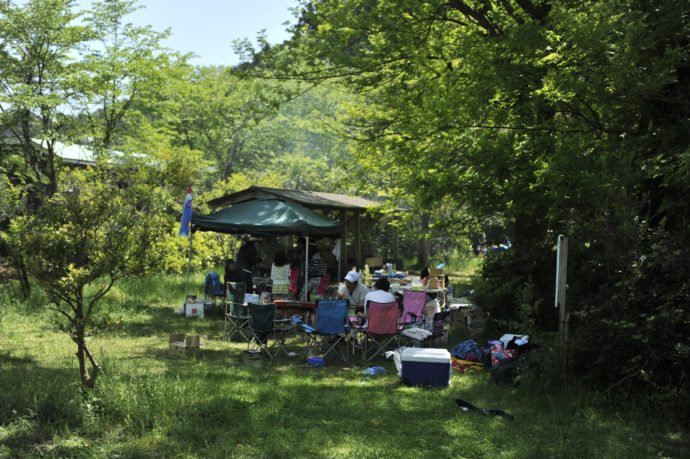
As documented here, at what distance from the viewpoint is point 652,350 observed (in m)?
5.81

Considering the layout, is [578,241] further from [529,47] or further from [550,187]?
[529,47]

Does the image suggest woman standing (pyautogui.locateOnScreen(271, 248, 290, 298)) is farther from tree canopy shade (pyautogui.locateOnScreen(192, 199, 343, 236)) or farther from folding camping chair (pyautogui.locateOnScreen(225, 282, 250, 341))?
folding camping chair (pyautogui.locateOnScreen(225, 282, 250, 341))

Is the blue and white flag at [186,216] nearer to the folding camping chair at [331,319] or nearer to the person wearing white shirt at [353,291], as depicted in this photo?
the person wearing white shirt at [353,291]

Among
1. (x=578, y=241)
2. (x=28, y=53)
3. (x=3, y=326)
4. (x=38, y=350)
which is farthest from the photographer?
(x=28, y=53)

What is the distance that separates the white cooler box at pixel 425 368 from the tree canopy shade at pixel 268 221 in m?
4.44

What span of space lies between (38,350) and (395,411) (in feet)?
16.1

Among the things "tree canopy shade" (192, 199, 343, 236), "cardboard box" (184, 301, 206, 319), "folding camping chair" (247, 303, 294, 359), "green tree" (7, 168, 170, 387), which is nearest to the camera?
"green tree" (7, 168, 170, 387)

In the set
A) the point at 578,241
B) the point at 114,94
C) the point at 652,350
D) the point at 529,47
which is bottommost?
the point at 652,350

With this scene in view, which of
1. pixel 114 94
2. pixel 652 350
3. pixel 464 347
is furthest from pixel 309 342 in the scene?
pixel 114 94

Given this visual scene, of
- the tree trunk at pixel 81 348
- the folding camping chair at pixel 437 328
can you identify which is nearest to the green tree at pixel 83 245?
the tree trunk at pixel 81 348

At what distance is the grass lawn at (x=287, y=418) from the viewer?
16.0 feet

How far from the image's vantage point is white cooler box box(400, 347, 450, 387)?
7031 mm

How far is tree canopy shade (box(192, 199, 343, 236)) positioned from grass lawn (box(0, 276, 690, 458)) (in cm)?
383

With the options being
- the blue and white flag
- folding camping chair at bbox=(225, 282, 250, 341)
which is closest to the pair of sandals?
folding camping chair at bbox=(225, 282, 250, 341)
